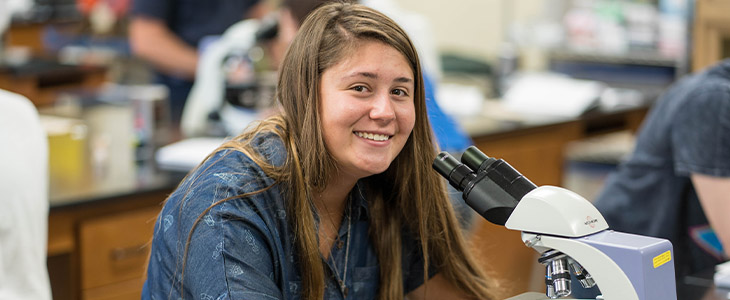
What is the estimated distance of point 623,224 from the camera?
2.38 metres

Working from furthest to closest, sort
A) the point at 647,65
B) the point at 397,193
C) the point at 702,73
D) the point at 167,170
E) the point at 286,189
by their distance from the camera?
1. the point at 647,65
2. the point at 167,170
3. the point at 702,73
4. the point at 397,193
5. the point at 286,189

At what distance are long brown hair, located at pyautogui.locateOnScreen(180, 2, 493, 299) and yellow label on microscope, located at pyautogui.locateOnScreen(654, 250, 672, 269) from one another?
47 centimetres

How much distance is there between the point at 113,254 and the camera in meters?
2.53

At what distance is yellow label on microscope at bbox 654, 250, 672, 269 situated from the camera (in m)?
1.15

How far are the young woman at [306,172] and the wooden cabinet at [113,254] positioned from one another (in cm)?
106

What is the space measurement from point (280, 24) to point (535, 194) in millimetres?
2098

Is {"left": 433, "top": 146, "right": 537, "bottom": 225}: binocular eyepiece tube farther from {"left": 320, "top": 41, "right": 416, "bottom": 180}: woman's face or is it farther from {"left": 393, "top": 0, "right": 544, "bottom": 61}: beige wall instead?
{"left": 393, "top": 0, "right": 544, "bottom": 61}: beige wall

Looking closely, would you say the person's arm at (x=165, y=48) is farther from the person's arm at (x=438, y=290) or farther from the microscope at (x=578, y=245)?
the microscope at (x=578, y=245)

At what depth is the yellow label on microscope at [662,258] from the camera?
45.1 inches

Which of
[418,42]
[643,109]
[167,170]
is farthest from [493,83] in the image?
[167,170]

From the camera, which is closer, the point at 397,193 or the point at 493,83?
the point at 397,193

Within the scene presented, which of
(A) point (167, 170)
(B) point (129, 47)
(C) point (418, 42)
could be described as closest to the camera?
(A) point (167, 170)

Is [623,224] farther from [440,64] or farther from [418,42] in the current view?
[440,64]

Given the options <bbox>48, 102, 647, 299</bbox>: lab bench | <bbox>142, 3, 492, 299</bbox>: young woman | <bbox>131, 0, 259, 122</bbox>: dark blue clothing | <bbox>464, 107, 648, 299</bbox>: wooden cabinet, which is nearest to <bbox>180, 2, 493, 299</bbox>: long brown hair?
<bbox>142, 3, 492, 299</bbox>: young woman
